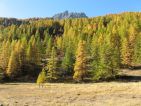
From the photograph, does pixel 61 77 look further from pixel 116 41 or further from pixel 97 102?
pixel 97 102

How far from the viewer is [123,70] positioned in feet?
362

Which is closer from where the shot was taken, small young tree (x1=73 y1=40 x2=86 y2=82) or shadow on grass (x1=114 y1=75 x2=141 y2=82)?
shadow on grass (x1=114 y1=75 x2=141 y2=82)

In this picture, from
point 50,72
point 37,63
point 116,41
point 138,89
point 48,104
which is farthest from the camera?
point 116,41

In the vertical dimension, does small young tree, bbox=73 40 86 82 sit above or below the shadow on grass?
above

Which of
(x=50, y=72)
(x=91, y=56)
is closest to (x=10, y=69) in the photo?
(x=50, y=72)

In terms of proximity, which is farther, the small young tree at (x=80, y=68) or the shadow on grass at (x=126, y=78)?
the small young tree at (x=80, y=68)

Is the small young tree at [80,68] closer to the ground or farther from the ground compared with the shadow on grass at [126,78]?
farther from the ground

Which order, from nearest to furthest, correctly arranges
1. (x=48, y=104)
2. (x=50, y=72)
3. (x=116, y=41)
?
1. (x=48, y=104)
2. (x=50, y=72)
3. (x=116, y=41)

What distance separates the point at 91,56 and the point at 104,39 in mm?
17272

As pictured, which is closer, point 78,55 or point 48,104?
point 48,104

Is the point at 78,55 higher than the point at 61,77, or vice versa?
the point at 78,55

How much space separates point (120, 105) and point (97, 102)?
5608mm

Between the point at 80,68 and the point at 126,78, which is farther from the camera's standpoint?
the point at 80,68

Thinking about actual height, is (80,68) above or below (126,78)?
above
